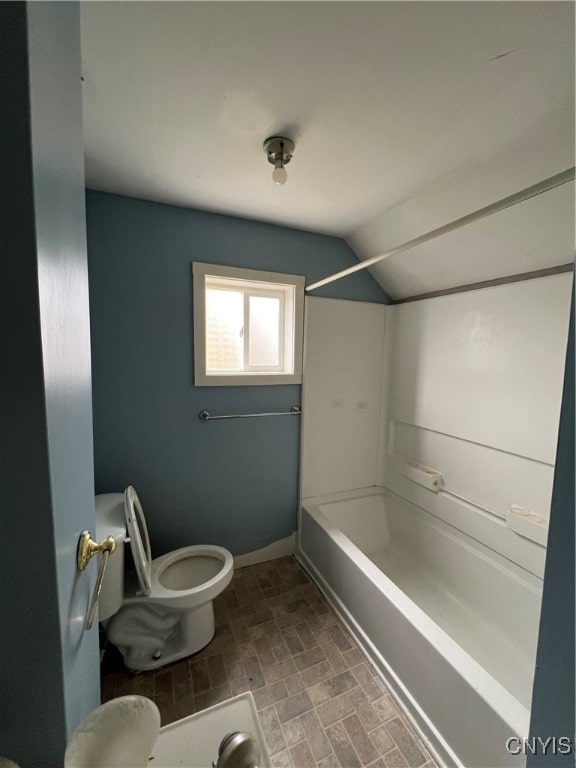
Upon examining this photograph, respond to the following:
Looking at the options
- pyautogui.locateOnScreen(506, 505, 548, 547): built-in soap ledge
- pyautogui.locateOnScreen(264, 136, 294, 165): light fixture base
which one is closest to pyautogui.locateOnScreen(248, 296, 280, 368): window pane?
pyautogui.locateOnScreen(264, 136, 294, 165): light fixture base

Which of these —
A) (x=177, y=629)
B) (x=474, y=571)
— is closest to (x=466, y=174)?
(x=474, y=571)

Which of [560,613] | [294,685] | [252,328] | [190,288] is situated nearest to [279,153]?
[190,288]

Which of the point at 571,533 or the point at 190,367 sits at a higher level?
the point at 190,367

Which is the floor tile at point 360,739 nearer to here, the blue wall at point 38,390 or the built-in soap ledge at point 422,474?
the blue wall at point 38,390

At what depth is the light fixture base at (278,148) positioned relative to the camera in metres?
1.15

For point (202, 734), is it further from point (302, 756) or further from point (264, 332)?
point (264, 332)

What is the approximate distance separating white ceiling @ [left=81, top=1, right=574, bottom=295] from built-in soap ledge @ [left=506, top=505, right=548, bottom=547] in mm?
1289

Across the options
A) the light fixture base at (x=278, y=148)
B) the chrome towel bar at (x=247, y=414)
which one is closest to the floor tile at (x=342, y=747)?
the chrome towel bar at (x=247, y=414)

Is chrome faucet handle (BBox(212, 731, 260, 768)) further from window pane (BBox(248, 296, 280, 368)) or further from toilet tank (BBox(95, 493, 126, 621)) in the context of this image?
window pane (BBox(248, 296, 280, 368))

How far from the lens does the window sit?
75.4 inches

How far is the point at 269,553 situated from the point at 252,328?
1663 mm

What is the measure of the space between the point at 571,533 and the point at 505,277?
60.7 inches

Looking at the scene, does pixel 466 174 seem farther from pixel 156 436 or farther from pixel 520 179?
pixel 156 436

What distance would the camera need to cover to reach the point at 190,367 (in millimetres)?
1820
